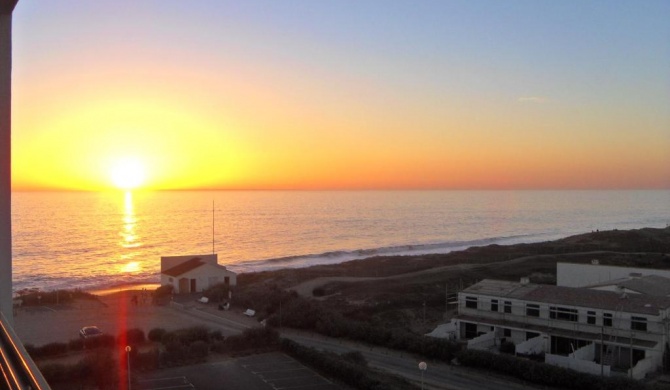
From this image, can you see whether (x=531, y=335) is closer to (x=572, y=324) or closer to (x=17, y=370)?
(x=572, y=324)

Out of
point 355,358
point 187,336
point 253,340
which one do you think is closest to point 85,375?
point 187,336

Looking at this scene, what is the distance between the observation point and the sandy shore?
21.2 meters

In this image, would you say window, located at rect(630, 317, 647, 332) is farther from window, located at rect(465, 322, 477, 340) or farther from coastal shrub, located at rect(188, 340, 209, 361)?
coastal shrub, located at rect(188, 340, 209, 361)

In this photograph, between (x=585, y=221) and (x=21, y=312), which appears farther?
(x=585, y=221)

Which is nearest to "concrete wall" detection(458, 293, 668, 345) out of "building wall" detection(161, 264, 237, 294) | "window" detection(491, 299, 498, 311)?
"window" detection(491, 299, 498, 311)

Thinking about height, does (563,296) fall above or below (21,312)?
above

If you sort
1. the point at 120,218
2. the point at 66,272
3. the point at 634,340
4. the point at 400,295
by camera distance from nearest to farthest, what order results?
the point at 634,340, the point at 400,295, the point at 66,272, the point at 120,218

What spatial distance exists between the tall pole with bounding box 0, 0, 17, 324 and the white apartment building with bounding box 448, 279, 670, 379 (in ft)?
50.6

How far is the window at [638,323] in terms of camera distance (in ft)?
56.3

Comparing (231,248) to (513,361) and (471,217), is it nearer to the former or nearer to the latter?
(513,361)

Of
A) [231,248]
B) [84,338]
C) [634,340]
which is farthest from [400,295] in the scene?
[231,248]

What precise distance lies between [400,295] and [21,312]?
17.3 metres

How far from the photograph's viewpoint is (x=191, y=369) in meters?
15.8

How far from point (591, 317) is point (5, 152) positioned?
60.9 feet
